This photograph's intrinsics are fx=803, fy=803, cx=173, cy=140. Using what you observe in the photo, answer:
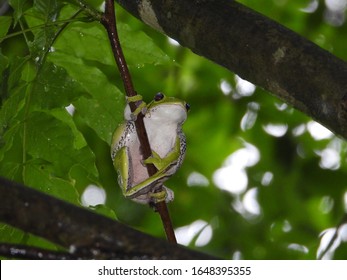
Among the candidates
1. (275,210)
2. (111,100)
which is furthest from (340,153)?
(111,100)

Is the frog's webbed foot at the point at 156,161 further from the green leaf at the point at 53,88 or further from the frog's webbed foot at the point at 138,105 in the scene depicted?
the green leaf at the point at 53,88

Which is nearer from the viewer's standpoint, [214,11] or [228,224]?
[214,11]

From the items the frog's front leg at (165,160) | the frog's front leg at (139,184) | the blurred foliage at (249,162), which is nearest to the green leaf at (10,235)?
the frog's front leg at (139,184)

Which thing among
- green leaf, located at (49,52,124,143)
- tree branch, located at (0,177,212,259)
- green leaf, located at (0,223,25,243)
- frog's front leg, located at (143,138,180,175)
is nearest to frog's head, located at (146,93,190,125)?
frog's front leg, located at (143,138,180,175)

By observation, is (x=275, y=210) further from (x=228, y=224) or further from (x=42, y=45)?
(x=42, y=45)

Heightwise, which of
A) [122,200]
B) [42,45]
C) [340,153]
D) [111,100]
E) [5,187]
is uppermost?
[5,187]

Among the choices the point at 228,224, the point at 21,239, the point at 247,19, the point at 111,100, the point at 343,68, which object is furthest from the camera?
the point at 228,224

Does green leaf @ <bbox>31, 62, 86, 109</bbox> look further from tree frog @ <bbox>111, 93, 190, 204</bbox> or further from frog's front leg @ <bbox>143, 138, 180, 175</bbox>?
frog's front leg @ <bbox>143, 138, 180, 175</bbox>
